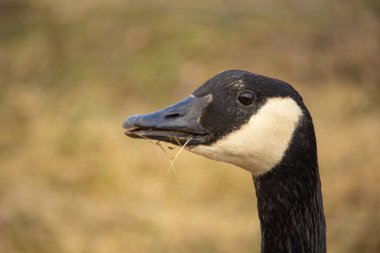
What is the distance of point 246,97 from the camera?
4.27 m

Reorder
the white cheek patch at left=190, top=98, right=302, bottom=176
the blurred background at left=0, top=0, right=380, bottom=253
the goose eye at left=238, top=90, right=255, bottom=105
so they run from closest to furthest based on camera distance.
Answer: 1. the white cheek patch at left=190, top=98, right=302, bottom=176
2. the goose eye at left=238, top=90, right=255, bottom=105
3. the blurred background at left=0, top=0, right=380, bottom=253

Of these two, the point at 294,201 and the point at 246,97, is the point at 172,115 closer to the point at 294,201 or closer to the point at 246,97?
the point at 246,97

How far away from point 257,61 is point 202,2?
3973 millimetres

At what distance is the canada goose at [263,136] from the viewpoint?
418 cm

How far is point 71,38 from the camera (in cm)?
1483

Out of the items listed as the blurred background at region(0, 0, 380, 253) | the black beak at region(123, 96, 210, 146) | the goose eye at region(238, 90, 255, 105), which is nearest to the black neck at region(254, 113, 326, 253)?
the goose eye at region(238, 90, 255, 105)

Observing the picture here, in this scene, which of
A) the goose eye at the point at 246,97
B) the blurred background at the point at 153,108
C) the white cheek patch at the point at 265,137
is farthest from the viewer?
the blurred background at the point at 153,108

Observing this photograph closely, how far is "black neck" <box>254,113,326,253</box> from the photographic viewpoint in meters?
4.23

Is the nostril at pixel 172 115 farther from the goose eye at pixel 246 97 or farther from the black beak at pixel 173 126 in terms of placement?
the goose eye at pixel 246 97

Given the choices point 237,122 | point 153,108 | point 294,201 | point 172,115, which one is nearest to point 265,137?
point 237,122

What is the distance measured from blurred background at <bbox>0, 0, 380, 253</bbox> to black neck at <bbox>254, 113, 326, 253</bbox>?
12.8 feet

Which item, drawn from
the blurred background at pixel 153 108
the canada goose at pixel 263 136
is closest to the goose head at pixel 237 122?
the canada goose at pixel 263 136

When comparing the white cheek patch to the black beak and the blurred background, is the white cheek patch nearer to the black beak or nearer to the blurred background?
the black beak

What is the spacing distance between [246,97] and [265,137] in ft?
1.00
